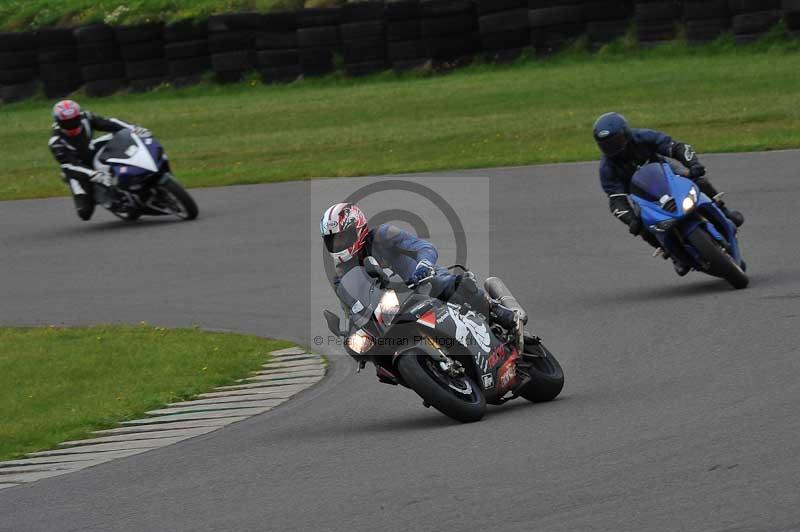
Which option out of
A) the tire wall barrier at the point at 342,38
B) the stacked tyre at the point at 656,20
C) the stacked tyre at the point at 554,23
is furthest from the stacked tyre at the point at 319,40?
the stacked tyre at the point at 656,20

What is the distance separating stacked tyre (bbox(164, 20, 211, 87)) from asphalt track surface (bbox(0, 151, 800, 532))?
1607cm

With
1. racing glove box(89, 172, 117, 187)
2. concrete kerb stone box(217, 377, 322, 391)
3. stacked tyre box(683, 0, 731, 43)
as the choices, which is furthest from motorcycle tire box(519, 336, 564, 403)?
stacked tyre box(683, 0, 731, 43)

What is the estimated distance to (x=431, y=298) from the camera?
25.6 ft

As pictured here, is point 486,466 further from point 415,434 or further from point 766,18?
point 766,18

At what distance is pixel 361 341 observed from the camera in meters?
7.65

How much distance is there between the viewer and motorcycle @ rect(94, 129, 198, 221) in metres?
17.2

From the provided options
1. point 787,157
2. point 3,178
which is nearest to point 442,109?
point 3,178

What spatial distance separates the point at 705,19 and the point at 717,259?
16562 millimetres

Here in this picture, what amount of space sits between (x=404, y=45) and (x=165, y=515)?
23.2 meters

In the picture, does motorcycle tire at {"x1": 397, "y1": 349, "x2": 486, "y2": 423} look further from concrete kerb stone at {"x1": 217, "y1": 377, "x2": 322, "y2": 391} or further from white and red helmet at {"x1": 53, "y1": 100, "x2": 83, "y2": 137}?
white and red helmet at {"x1": 53, "y1": 100, "x2": 83, "y2": 137}

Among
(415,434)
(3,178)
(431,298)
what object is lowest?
(3,178)

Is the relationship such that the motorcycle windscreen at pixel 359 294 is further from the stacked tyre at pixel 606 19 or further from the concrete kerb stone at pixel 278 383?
the stacked tyre at pixel 606 19

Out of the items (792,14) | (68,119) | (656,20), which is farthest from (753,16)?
(68,119)

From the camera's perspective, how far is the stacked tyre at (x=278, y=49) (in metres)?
29.1
